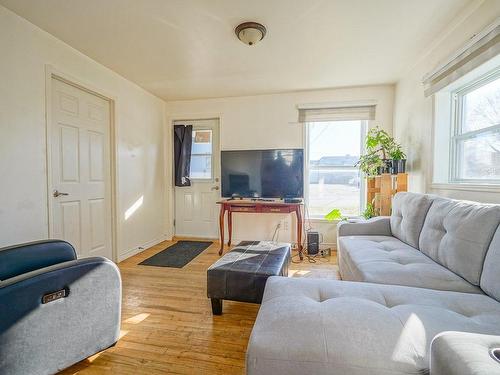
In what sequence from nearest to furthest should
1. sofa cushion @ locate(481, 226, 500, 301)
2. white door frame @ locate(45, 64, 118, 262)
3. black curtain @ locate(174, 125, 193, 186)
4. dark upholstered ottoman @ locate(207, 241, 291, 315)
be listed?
sofa cushion @ locate(481, 226, 500, 301) → dark upholstered ottoman @ locate(207, 241, 291, 315) → white door frame @ locate(45, 64, 118, 262) → black curtain @ locate(174, 125, 193, 186)

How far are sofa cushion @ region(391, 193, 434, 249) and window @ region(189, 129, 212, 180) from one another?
109 inches

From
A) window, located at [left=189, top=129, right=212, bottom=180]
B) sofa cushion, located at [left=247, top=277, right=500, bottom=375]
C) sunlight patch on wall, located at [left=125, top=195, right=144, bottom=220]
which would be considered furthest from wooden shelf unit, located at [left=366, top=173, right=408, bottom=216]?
sunlight patch on wall, located at [left=125, top=195, right=144, bottom=220]

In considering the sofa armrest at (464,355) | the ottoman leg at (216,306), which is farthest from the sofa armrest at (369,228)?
the sofa armrest at (464,355)

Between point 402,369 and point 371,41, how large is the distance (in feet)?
8.53

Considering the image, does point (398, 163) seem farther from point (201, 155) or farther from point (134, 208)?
point (134, 208)

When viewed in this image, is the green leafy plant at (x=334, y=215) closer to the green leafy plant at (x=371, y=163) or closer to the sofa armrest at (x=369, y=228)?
the green leafy plant at (x=371, y=163)

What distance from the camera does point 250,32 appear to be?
2107 millimetres

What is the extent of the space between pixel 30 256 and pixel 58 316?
1.60 ft

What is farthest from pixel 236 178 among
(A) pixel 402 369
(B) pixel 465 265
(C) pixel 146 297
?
(A) pixel 402 369

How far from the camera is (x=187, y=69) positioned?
9.64ft

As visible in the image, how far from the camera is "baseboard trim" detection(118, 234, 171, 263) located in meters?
3.18

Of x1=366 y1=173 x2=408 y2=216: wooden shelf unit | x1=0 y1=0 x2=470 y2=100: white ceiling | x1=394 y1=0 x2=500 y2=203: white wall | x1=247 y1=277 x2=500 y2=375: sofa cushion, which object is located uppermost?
x1=0 y1=0 x2=470 y2=100: white ceiling

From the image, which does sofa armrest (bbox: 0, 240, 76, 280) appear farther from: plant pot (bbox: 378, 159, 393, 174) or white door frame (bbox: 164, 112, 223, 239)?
plant pot (bbox: 378, 159, 393, 174)

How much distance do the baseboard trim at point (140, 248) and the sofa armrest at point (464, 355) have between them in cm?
325
